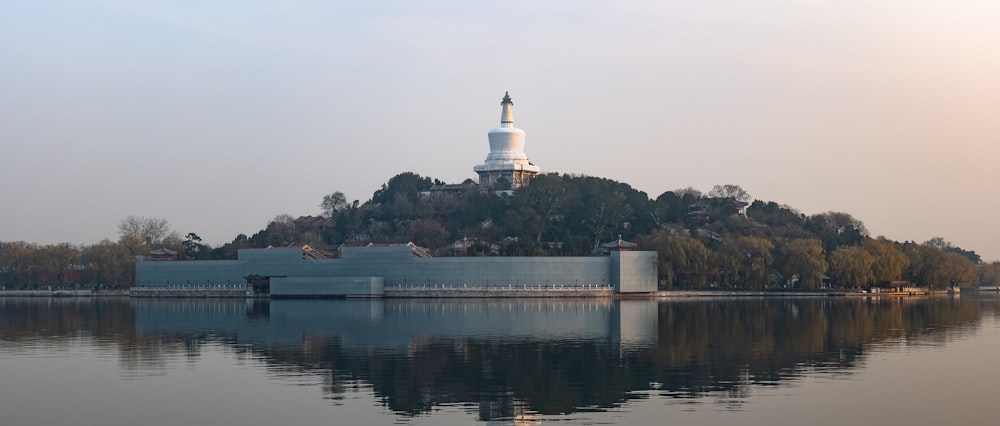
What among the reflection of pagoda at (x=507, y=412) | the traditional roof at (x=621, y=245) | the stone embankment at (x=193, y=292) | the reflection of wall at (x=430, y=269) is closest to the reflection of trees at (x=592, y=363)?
the reflection of pagoda at (x=507, y=412)

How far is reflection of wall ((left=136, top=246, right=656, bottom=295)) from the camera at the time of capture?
91.8 metres

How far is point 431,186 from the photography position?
126 m

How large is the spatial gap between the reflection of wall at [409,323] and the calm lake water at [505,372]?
239 millimetres

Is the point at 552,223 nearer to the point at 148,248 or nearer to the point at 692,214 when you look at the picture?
the point at 692,214

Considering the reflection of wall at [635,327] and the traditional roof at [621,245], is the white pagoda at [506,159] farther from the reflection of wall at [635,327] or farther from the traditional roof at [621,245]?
the reflection of wall at [635,327]

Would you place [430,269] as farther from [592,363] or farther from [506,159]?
[592,363]

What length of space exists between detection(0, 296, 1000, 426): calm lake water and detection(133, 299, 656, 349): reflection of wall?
24cm

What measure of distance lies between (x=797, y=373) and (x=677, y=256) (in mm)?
62232

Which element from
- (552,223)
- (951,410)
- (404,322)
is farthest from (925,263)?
(951,410)

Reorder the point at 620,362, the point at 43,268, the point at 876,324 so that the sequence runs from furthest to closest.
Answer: the point at 43,268 < the point at 876,324 < the point at 620,362

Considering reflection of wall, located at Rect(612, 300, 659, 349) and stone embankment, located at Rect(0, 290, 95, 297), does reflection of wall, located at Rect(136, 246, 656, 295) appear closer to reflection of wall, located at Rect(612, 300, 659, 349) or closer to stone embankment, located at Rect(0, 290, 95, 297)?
stone embankment, located at Rect(0, 290, 95, 297)

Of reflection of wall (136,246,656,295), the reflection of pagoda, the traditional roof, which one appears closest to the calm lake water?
the reflection of pagoda

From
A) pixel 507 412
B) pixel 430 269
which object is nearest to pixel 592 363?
Result: pixel 507 412

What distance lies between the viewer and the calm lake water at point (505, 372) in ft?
79.0
